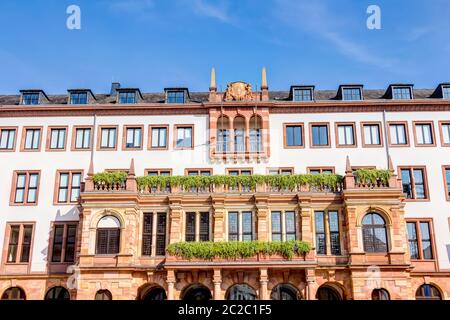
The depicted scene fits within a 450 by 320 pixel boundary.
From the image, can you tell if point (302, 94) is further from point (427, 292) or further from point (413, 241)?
point (427, 292)

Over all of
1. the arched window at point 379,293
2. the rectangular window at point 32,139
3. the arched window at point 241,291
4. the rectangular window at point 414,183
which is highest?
the rectangular window at point 32,139

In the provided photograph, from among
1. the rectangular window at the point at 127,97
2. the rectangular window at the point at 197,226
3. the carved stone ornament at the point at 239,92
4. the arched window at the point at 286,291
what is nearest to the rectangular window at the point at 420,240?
the arched window at the point at 286,291

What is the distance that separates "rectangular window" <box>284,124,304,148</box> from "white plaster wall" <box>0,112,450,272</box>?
1.45 ft

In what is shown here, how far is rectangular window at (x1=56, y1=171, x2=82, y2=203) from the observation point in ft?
122

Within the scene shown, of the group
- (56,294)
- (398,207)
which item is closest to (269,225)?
(398,207)

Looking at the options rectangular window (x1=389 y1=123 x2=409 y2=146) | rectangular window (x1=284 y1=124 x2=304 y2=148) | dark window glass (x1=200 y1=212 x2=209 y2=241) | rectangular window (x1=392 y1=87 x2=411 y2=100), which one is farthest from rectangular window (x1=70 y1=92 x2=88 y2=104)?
rectangular window (x1=392 y1=87 x2=411 y2=100)

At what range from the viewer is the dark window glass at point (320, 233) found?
32875 mm

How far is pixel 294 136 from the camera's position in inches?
1511

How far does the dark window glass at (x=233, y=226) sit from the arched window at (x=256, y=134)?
632 cm

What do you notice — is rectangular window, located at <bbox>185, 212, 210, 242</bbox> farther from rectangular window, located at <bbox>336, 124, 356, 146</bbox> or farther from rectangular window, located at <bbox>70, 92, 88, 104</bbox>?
rectangular window, located at <bbox>70, 92, 88, 104</bbox>

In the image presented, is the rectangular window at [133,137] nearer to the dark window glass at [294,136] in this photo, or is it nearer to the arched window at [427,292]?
the dark window glass at [294,136]

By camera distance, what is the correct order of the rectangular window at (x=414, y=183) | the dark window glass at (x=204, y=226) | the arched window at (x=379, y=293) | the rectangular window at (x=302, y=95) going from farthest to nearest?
1. the rectangular window at (x=302, y=95)
2. the rectangular window at (x=414, y=183)
3. the dark window glass at (x=204, y=226)
4. the arched window at (x=379, y=293)

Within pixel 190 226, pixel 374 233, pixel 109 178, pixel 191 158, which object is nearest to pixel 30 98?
pixel 109 178

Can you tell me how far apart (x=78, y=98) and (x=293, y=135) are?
56.3 ft
